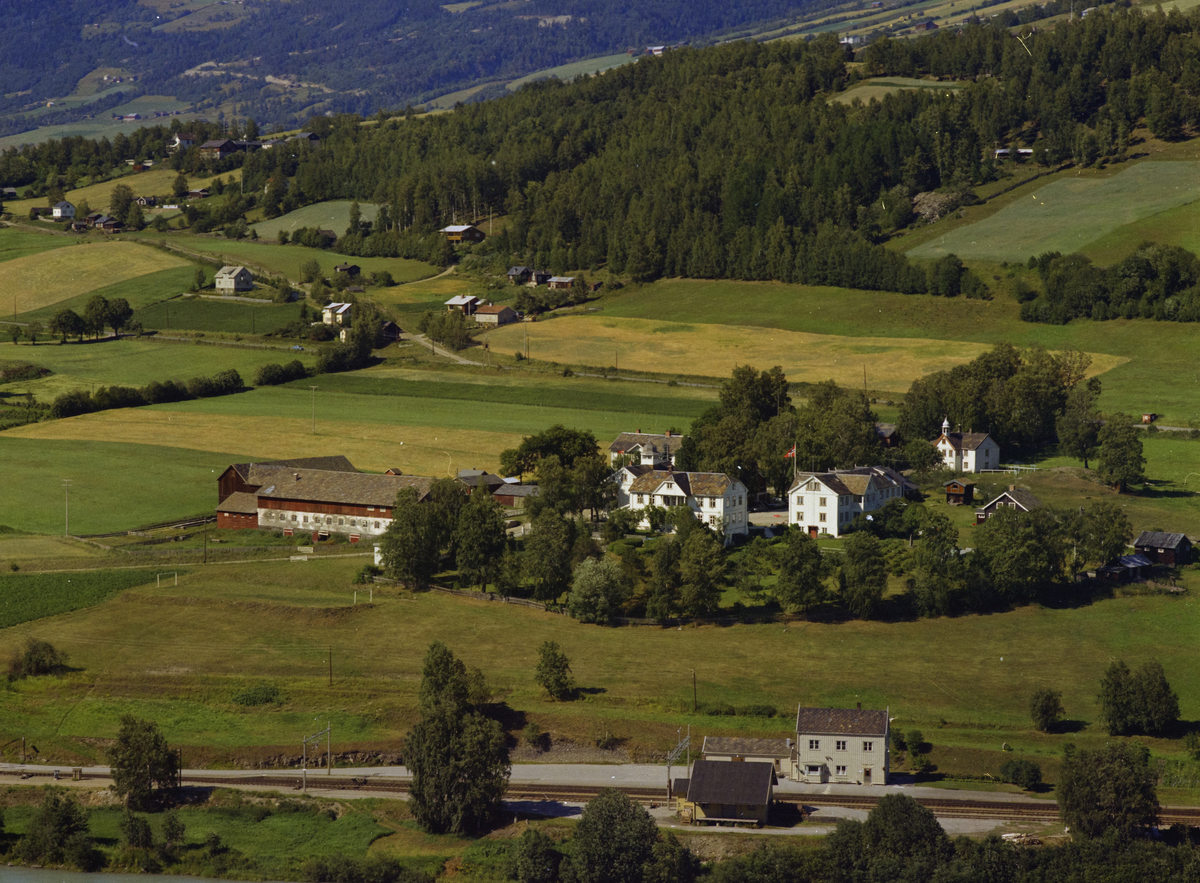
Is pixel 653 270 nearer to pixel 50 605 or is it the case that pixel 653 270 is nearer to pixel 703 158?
pixel 703 158

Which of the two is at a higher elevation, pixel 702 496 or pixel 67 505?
pixel 702 496

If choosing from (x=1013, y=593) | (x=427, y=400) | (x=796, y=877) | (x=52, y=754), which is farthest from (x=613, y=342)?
(x=796, y=877)

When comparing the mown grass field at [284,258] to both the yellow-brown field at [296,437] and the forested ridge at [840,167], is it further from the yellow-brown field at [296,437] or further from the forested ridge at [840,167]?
the yellow-brown field at [296,437]

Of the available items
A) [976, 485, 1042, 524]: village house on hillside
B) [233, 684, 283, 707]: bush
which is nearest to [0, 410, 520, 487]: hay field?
[976, 485, 1042, 524]: village house on hillside

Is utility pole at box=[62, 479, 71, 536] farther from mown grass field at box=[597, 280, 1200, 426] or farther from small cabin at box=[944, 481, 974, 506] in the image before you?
mown grass field at box=[597, 280, 1200, 426]

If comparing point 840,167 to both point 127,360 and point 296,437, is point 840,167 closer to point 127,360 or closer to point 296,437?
point 127,360

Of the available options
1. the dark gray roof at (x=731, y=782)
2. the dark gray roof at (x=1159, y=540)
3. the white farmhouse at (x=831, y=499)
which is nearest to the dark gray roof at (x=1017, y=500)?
the white farmhouse at (x=831, y=499)

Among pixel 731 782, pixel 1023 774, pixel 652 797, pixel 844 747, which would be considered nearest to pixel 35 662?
pixel 652 797
